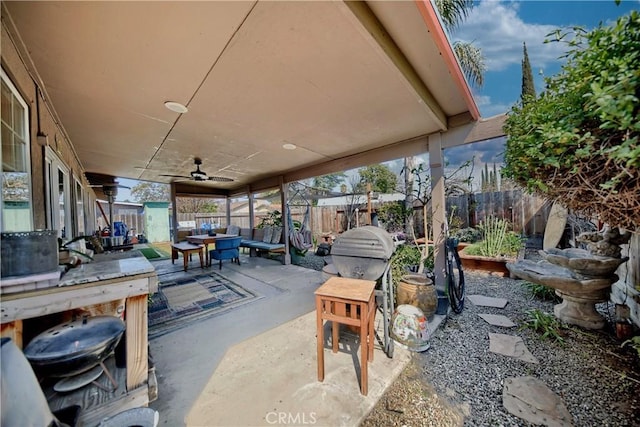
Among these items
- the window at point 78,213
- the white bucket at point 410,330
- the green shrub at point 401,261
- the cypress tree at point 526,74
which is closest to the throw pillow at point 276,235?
the green shrub at point 401,261

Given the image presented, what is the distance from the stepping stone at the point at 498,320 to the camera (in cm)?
255

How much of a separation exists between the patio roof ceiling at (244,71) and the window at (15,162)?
390 millimetres

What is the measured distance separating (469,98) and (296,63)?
195 centimetres

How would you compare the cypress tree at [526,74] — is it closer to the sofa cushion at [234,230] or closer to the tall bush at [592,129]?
the tall bush at [592,129]

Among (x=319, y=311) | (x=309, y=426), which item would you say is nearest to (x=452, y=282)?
(x=319, y=311)

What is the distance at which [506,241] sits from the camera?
15.3 feet

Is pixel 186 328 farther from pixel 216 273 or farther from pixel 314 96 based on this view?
pixel 314 96

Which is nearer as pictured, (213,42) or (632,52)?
(632,52)

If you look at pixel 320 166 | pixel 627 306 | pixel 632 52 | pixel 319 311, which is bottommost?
pixel 627 306

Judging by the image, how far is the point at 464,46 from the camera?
20.2ft

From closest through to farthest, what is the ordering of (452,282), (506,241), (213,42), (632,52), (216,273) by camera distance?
(632,52), (213,42), (452,282), (506,241), (216,273)

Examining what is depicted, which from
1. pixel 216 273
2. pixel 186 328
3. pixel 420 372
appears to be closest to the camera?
pixel 420 372

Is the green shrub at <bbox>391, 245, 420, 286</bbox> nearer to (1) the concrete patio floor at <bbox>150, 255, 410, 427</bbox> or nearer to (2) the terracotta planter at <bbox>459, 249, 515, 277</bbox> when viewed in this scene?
(1) the concrete patio floor at <bbox>150, 255, 410, 427</bbox>

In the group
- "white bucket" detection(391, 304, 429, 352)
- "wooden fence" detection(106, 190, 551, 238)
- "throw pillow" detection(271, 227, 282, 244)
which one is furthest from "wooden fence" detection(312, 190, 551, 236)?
"white bucket" detection(391, 304, 429, 352)
